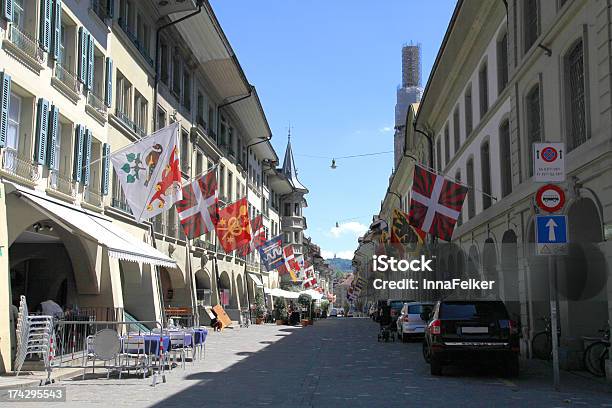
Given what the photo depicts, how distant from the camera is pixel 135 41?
25.7 meters

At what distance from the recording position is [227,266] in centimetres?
4462

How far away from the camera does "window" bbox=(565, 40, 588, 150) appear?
15.9 metres

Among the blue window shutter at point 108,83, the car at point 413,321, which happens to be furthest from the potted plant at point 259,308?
the blue window shutter at point 108,83

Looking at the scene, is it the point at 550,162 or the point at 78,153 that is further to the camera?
the point at 78,153

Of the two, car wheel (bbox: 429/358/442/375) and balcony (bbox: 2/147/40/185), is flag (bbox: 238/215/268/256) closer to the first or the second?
balcony (bbox: 2/147/40/185)

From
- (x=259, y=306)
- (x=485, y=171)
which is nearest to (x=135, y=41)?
(x=485, y=171)

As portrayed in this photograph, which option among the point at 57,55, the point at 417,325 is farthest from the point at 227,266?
the point at 57,55

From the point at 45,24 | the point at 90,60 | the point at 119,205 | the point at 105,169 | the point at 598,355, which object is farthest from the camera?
the point at 119,205

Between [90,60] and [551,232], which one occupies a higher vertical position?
[90,60]

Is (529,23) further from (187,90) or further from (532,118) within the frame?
(187,90)

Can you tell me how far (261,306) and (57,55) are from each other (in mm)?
35895

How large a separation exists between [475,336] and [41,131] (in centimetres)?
1132

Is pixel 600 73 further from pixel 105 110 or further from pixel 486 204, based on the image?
pixel 105 110

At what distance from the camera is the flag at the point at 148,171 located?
663 inches
